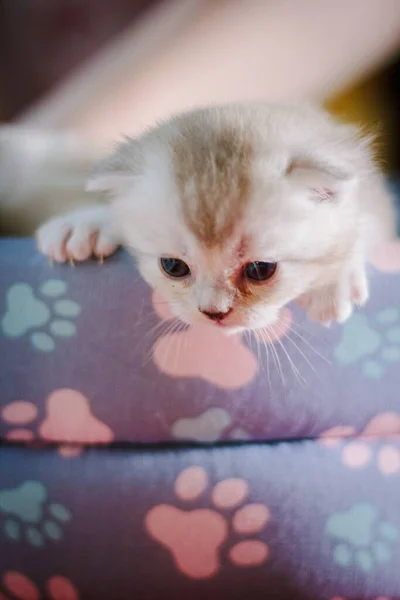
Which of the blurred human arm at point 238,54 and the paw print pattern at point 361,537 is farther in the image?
the blurred human arm at point 238,54

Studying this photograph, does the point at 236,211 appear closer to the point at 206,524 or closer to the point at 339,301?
the point at 339,301

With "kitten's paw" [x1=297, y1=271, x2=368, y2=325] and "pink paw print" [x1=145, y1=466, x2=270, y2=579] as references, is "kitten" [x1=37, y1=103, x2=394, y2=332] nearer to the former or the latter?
"kitten's paw" [x1=297, y1=271, x2=368, y2=325]

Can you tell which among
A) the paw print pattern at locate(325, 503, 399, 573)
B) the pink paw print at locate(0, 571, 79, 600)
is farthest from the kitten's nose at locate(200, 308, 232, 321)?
the pink paw print at locate(0, 571, 79, 600)

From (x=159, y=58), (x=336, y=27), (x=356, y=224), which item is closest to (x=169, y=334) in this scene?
(x=356, y=224)

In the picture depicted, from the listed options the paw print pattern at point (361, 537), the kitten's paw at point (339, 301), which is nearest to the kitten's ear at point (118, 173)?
the kitten's paw at point (339, 301)

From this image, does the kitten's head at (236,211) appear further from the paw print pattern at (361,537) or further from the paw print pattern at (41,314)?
the paw print pattern at (361,537)
